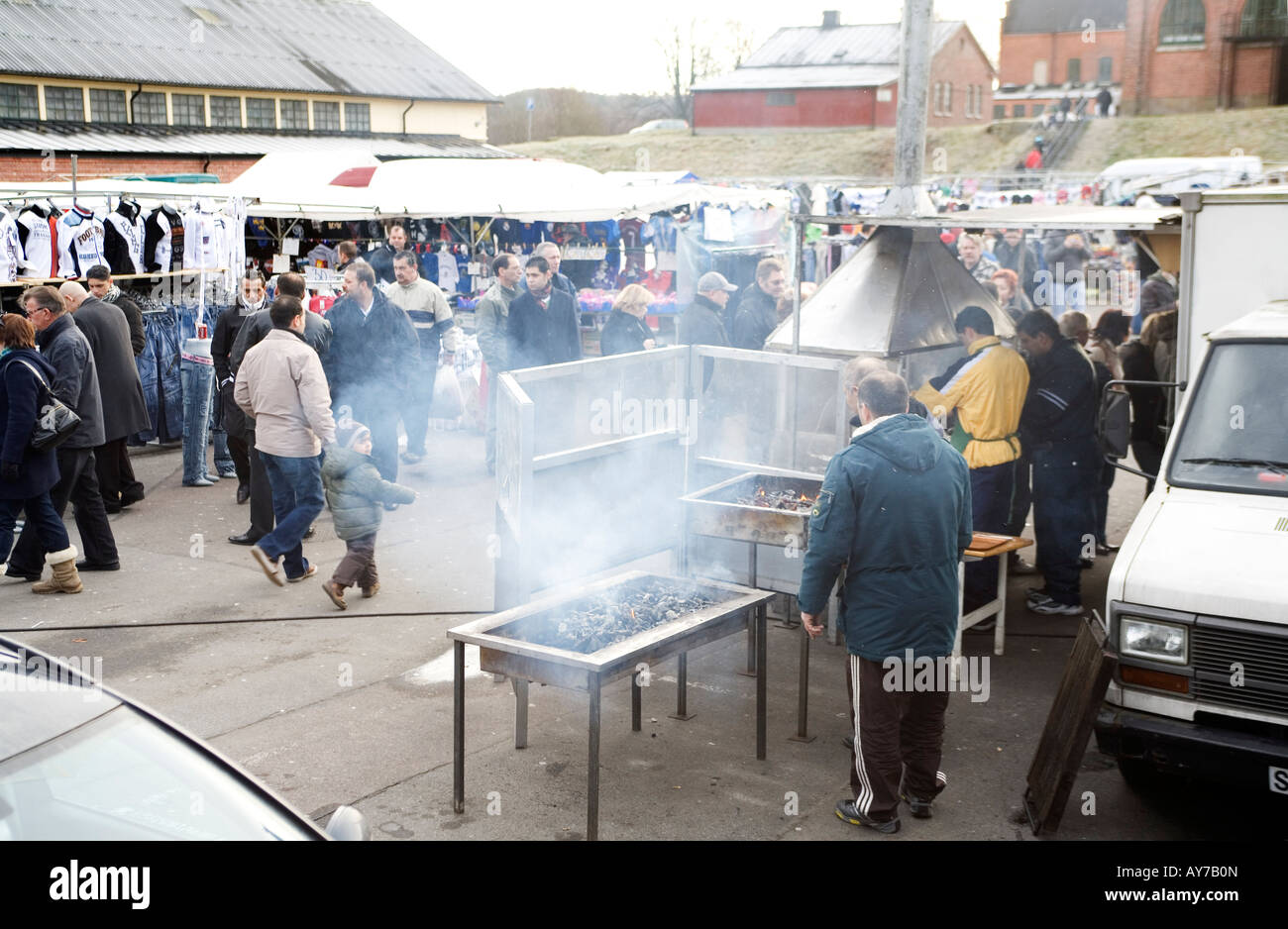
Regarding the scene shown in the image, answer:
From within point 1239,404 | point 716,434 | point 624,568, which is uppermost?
point 1239,404

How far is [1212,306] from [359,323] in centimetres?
695

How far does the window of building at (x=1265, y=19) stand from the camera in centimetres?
5978

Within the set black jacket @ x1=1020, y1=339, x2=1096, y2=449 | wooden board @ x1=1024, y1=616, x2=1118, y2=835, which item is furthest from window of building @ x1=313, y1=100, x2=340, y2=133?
wooden board @ x1=1024, y1=616, x2=1118, y2=835

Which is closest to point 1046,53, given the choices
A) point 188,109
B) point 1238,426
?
point 188,109

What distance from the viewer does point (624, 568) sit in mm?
9859

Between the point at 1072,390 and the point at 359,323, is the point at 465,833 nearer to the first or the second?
the point at 1072,390

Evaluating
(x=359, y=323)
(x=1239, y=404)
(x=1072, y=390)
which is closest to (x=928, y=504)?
(x=1239, y=404)

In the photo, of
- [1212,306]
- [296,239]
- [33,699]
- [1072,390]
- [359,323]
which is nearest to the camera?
[33,699]

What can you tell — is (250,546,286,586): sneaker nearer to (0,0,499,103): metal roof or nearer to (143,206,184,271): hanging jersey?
(143,206,184,271): hanging jersey

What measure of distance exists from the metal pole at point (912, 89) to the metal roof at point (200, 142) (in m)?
21.3

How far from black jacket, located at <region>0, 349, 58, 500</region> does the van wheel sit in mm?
6949

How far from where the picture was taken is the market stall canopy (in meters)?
8.99

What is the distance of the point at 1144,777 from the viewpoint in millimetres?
5801

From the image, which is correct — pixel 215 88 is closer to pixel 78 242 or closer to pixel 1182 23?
pixel 78 242
